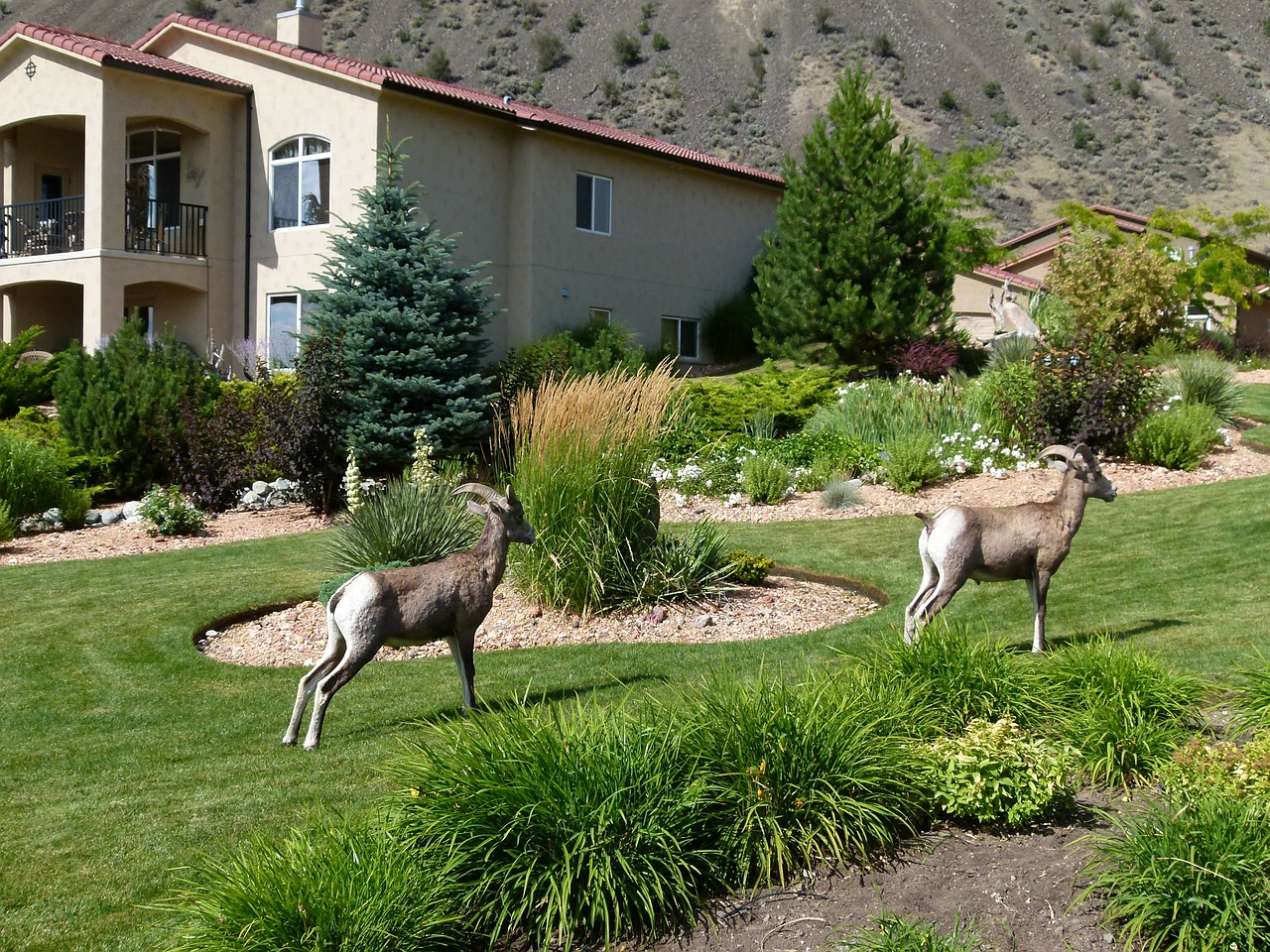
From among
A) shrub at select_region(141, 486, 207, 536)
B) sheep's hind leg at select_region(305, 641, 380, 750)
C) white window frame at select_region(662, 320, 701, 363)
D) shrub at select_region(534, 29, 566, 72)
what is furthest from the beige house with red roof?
shrub at select_region(534, 29, 566, 72)

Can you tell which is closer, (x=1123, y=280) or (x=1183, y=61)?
(x=1123, y=280)

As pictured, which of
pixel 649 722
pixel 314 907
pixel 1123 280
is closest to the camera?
pixel 314 907

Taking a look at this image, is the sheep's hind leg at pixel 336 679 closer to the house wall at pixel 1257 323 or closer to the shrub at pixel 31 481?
the shrub at pixel 31 481

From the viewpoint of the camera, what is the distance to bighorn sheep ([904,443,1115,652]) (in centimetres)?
759

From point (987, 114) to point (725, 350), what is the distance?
4826cm

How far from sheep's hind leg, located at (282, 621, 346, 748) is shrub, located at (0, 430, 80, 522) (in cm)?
1008

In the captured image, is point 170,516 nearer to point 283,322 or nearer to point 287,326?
point 287,326

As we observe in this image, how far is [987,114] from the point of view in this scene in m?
70.9

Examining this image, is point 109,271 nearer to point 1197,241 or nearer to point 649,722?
point 649,722

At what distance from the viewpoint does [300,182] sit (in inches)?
967

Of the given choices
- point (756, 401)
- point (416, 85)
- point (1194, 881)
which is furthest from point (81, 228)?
point (1194, 881)

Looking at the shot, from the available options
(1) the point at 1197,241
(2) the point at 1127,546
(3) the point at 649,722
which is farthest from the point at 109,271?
(1) the point at 1197,241

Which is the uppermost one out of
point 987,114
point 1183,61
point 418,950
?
point 1183,61

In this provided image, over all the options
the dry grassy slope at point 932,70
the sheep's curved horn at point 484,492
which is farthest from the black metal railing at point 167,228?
the dry grassy slope at point 932,70
